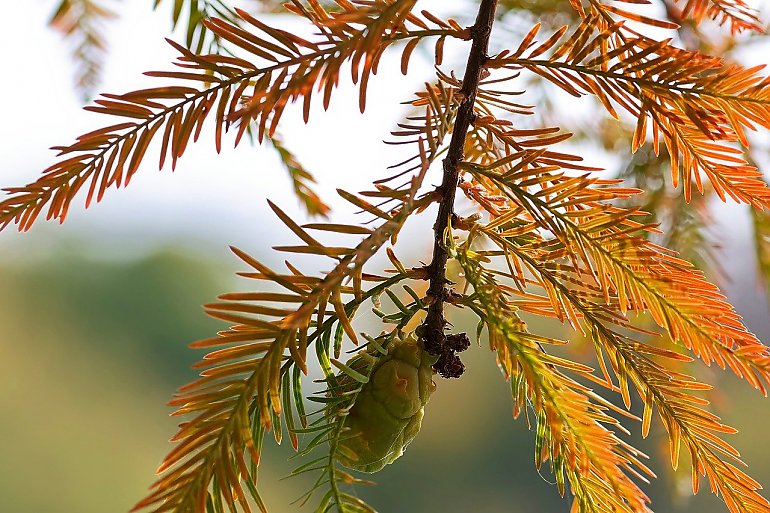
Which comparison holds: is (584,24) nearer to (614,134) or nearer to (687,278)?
(687,278)

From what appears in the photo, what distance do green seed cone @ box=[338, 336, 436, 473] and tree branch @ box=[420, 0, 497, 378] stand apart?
1cm

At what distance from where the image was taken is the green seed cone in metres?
0.27

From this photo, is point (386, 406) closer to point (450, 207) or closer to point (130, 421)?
point (450, 207)

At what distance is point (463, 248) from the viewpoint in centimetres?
29

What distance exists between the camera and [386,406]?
0.88 feet

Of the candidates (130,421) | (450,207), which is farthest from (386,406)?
(130,421)

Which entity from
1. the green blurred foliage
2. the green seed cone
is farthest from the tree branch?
the green blurred foliage

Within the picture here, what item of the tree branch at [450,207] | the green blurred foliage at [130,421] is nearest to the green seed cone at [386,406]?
the tree branch at [450,207]

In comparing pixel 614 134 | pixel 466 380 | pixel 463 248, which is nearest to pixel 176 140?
pixel 463 248

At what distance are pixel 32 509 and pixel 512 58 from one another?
2.51 m

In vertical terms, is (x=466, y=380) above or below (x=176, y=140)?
below

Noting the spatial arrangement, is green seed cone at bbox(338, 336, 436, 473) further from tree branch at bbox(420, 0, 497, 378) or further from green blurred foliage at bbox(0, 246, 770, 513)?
green blurred foliage at bbox(0, 246, 770, 513)

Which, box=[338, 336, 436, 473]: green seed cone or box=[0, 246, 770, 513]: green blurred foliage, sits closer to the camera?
box=[338, 336, 436, 473]: green seed cone

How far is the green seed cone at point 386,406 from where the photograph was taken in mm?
268
